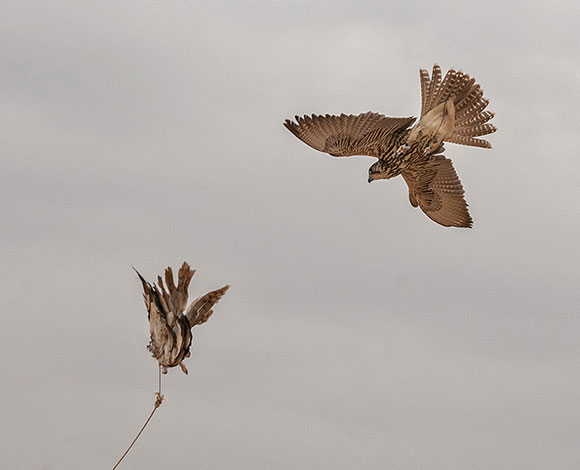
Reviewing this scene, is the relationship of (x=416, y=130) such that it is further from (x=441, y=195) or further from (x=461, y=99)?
(x=441, y=195)

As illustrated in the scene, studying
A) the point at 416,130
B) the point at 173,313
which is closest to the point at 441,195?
the point at 416,130

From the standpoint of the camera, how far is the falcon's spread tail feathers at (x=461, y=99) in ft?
51.4

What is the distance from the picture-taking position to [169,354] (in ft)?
41.6

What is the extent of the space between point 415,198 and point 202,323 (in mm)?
5912

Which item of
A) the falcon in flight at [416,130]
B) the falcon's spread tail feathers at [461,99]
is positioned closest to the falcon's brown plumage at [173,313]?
the falcon in flight at [416,130]

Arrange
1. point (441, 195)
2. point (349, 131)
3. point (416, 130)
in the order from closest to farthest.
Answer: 1. point (416, 130)
2. point (349, 131)
3. point (441, 195)

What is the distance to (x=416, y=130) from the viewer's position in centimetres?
1566

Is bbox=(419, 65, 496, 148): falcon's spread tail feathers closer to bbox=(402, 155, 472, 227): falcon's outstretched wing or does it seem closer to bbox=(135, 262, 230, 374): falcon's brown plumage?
bbox=(402, 155, 472, 227): falcon's outstretched wing

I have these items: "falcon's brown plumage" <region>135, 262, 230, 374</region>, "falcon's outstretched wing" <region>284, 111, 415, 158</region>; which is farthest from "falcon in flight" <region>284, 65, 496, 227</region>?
"falcon's brown plumage" <region>135, 262, 230, 374</region>

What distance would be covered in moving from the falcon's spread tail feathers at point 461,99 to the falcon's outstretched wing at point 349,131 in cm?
51

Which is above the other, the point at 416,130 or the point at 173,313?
the point at 416,130

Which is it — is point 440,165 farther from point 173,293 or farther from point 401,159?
point 173,293

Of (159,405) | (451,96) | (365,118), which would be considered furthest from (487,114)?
(159,405)

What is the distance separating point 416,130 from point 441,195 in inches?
78.9
